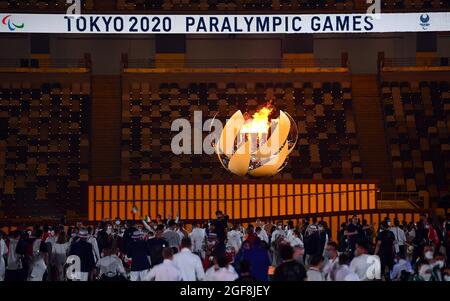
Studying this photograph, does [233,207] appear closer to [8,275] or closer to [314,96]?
[314,96]

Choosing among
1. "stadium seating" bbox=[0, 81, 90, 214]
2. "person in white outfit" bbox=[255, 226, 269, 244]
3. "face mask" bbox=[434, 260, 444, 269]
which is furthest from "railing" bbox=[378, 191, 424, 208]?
"face mask" bbox=[434, 260, 444, 269]

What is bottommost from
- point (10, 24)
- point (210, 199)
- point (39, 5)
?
point (210, 199)

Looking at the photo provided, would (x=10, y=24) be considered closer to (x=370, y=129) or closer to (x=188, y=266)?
(x=370, y=129)

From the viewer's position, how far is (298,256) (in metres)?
20.3

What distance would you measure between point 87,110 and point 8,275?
18860 mm

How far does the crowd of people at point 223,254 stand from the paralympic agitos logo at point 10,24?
1153 cm

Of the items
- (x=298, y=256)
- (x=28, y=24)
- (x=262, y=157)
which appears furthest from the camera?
(x=28, y=24)

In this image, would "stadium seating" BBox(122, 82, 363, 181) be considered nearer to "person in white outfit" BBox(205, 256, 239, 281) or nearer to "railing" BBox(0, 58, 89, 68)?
"railing" BBox(0, 58, 89, 68)

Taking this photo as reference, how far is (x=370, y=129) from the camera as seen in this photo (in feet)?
140

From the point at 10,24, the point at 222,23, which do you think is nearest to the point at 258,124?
the point at 222,23

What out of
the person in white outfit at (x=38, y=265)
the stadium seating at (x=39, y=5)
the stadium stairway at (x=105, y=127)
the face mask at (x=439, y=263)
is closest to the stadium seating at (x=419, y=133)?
the stadium stairway at (x=105, y=127)

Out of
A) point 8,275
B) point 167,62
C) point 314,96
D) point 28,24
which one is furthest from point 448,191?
point 8,275

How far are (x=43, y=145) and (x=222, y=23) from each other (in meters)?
7.33

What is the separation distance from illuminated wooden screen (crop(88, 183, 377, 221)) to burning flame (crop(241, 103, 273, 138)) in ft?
5.53
